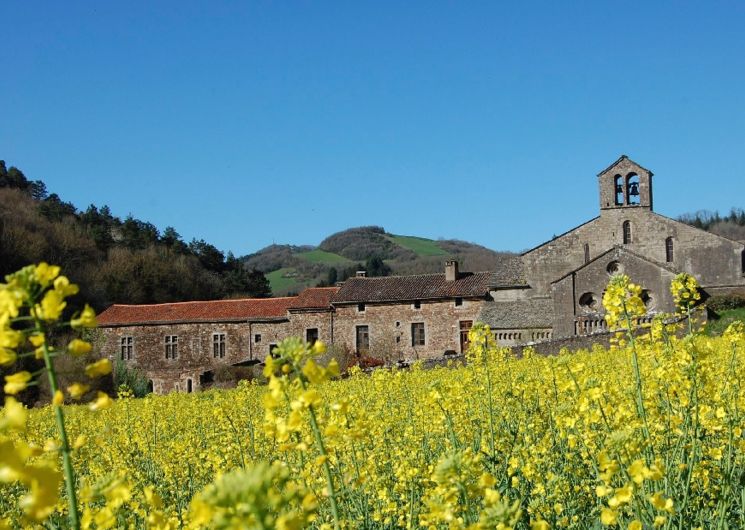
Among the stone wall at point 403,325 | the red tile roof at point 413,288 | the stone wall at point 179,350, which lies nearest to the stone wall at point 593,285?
the red tile roof at point 413,288

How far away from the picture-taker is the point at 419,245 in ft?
384

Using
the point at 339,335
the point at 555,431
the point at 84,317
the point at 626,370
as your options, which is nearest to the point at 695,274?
the point at 339,335

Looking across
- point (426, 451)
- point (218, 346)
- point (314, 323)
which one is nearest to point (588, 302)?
point (314, 323)

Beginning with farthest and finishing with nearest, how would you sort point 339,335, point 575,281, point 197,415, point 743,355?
point 339,335 < point 575,281 < point 197,415 < point 743,355

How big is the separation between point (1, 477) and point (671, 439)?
4.56m

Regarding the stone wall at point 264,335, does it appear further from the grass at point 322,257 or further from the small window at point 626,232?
the grass at point 322,257

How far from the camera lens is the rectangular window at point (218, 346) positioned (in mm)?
39875

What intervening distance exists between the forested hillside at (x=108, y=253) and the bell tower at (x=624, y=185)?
3141cm

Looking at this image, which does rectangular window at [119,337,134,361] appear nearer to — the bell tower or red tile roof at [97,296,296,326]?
red tile roof at [97,296,296,326]

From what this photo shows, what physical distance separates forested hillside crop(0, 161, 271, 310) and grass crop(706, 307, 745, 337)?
118 feet

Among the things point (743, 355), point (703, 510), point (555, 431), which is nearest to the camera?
point (703, 510)

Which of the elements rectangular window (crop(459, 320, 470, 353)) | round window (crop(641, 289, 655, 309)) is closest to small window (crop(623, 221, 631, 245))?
round window (crop(641, 289, 655, 309))

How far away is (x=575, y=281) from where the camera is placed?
36.1 metres

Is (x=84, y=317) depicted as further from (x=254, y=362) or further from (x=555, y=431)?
(x=254, y=362)
